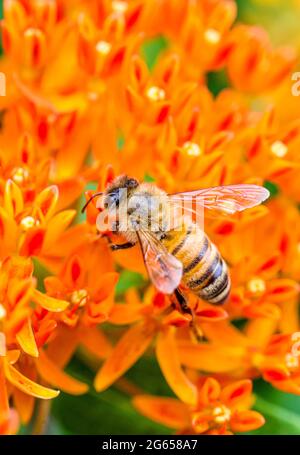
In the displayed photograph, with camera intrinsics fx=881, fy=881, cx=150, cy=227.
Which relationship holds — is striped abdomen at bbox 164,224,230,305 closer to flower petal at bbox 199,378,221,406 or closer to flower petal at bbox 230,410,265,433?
flower petal at bbox 199,378,221,406

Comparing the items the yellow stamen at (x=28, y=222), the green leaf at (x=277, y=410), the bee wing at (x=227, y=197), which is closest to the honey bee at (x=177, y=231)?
the bee wing at (x=227, y=197)

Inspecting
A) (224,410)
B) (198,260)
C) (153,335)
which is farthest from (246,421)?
(198,260)

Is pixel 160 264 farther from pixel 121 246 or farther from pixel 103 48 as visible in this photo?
pixel 103 48

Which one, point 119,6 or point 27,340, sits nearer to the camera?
point 27,340

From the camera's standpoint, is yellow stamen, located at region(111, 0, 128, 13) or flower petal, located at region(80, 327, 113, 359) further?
yellow stamen, located at region(111, 0, 128, 13)

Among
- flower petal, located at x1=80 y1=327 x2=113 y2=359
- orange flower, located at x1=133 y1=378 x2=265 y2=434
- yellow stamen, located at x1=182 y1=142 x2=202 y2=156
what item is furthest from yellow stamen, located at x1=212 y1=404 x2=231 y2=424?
yellow stamen, located at x1=182 y1=142 x2=202 y2=156

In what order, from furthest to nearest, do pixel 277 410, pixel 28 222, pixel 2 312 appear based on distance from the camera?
1. pixel 277 410
2. pixel 28 222
3. pixel 2 312

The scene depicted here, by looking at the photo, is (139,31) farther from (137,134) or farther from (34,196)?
(34,196)
